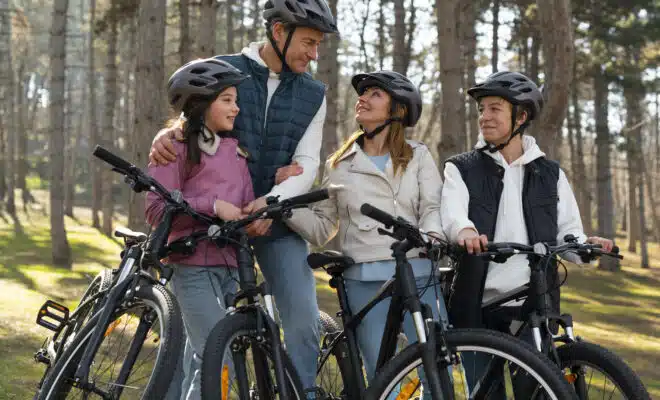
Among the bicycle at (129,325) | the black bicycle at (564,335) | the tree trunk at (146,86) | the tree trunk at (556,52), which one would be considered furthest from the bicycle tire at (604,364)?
the tree trunk at (146,86)

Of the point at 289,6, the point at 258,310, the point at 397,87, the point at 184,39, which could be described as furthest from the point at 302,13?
the point at 184,39

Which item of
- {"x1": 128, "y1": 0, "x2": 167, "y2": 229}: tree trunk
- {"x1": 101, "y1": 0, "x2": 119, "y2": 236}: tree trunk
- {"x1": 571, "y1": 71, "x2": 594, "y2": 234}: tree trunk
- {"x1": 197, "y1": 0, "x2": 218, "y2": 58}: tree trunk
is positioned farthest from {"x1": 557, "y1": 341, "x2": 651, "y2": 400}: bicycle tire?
{"x1": 571, "y1": 71, "x2": 594, "y2": 234}: tree trunk

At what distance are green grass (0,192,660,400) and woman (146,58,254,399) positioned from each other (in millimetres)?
1262

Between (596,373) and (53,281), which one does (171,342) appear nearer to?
(596,373)

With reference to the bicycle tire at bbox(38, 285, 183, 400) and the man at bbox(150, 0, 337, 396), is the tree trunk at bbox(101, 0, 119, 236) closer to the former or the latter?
the man at bbox(150, 0, 337, 396)

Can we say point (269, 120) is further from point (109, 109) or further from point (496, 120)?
point (109, 109)

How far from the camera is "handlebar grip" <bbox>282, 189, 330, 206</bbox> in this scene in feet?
14.3

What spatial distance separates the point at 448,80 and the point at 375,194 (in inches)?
297

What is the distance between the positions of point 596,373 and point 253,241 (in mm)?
1877

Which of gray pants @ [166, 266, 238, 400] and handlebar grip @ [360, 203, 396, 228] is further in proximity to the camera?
gray pants @ [166, 266, 238, 400]

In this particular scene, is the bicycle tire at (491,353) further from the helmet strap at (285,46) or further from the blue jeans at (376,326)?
the helmet strap at (285,46)

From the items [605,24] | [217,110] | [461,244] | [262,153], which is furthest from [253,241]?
[605,24]

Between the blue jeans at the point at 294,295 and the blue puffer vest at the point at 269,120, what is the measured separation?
101 millimetres

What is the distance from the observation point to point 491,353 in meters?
3.99
